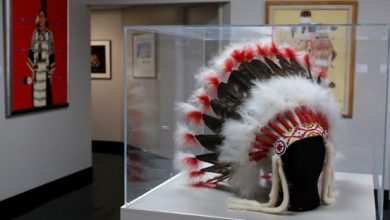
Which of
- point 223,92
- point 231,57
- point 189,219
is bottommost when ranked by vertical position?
point 189,219

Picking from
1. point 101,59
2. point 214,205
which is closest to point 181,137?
point 214,205

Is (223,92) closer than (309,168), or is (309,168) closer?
(309,168)

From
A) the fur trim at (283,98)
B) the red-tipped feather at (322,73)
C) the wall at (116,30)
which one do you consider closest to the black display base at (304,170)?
the fur trim at (283,98)

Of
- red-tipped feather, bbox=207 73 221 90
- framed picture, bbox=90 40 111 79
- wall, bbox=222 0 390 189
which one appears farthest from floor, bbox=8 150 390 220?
wall, bbox=222 0 390 189

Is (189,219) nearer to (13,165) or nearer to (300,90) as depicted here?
(300,90)

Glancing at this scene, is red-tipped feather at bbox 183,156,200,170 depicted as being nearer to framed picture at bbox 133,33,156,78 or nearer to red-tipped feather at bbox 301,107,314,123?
framed picture at bbox 133,33,156,78

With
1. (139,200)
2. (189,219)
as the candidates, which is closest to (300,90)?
(189,219)

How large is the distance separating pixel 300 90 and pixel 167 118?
561mm

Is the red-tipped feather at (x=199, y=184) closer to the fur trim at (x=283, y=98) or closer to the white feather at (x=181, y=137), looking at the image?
the white feather at (x=181, y=137)

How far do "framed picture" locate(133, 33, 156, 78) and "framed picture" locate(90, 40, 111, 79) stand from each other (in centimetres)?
535

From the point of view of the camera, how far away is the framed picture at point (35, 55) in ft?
12.9

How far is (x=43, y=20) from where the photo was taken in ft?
14.3

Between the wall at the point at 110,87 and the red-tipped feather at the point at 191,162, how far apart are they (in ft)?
17.3

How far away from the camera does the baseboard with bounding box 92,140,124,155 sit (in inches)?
278
